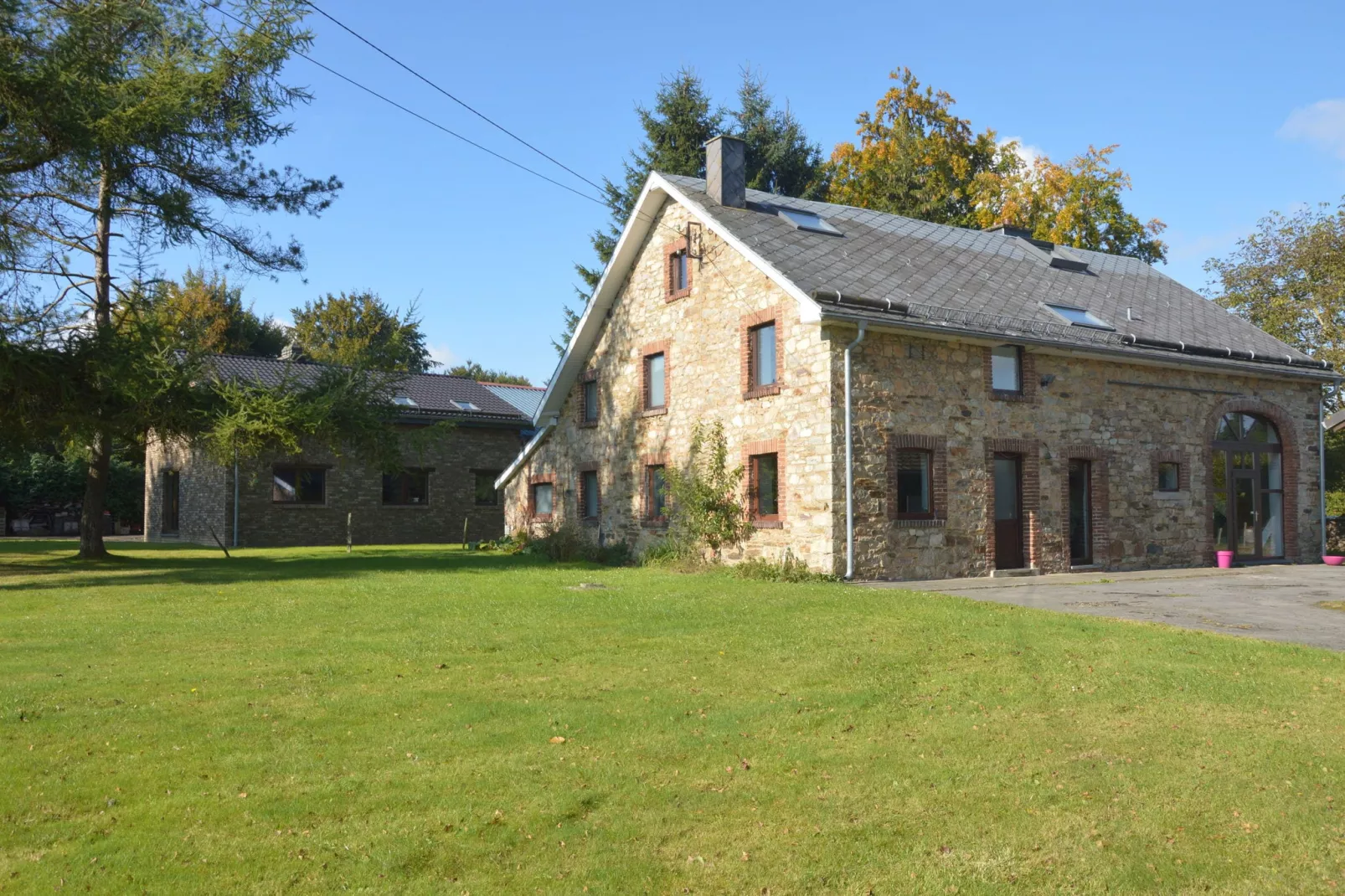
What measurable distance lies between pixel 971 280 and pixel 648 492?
772 cm

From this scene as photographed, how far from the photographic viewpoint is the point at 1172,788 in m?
5.57

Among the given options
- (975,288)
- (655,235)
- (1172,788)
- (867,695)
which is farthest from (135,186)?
(1172,788)

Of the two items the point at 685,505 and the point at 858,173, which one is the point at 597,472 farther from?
the point at 858,173

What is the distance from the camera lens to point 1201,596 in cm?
1480

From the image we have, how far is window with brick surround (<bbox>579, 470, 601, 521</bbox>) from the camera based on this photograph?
24.3m

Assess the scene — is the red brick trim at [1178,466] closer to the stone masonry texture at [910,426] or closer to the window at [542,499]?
the stone masonry texture at [910,426]

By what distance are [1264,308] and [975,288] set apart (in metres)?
21.9

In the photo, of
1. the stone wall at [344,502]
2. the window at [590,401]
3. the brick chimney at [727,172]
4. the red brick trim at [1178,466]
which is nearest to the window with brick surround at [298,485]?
the stone wall at [344,502]

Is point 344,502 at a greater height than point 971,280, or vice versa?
point 971,280

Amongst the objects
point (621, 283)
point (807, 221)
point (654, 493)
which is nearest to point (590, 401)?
point (621, 283)

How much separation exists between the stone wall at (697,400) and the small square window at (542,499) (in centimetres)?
23

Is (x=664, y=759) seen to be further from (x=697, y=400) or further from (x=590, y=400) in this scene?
(x=590, y=400)

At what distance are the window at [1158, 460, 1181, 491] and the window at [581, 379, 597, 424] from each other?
1201 cm

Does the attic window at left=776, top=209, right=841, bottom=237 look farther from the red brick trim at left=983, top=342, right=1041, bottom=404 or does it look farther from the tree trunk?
the tree trunk
